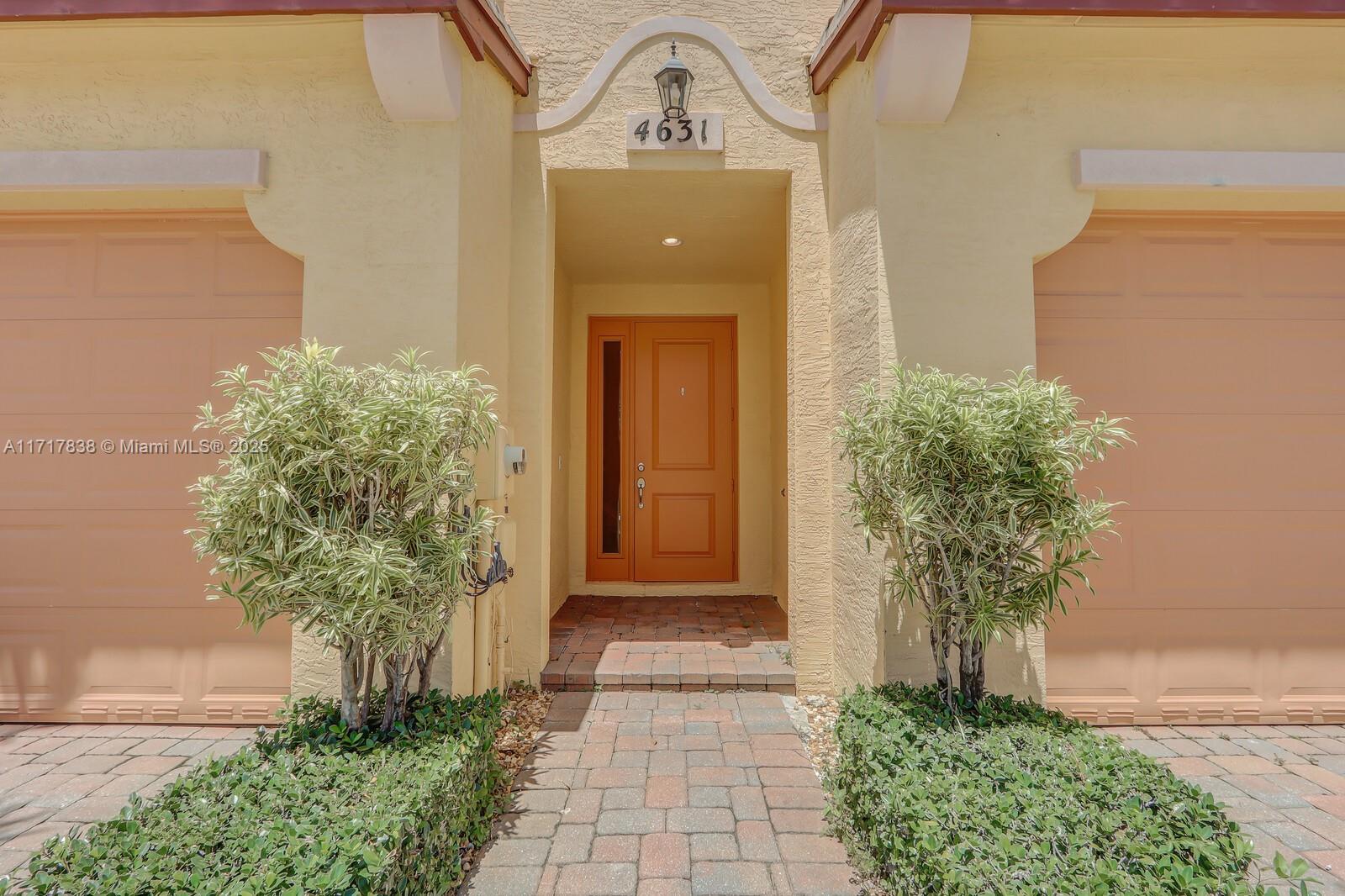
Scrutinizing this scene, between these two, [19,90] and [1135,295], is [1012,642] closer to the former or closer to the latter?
[1135,295]

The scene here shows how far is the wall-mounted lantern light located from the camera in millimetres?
3604

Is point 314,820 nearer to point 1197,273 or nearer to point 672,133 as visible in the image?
point 672,133

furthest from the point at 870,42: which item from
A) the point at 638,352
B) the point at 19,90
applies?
the point at 19,90

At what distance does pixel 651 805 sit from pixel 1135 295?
3.76 meters

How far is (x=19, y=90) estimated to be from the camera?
3.31 meters

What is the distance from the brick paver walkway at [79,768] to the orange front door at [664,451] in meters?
3.36

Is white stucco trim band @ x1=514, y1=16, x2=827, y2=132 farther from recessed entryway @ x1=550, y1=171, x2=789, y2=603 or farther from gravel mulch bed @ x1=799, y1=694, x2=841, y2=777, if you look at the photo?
gravel mulch bed @ x1=799, y1=694, x2=841, y2=777

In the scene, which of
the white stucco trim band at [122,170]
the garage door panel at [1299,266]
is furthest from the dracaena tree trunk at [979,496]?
the white stucco trim band at [122,170]

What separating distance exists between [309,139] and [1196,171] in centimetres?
470

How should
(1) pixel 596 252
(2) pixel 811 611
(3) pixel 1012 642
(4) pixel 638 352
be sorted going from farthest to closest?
1. (4) pixel 638 352
2. (1) pixel 596 252
3. (2) pixel 811 611
4. (3) pixel 1012 642

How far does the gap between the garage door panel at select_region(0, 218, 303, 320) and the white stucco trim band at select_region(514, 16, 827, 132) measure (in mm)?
1738

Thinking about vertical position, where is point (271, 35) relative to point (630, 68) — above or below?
below

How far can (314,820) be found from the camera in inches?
70.5

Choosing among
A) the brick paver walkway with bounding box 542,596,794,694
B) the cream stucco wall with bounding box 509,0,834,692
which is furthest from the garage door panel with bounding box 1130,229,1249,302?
the brick paver walkway with bounding box 542,596,794,694
